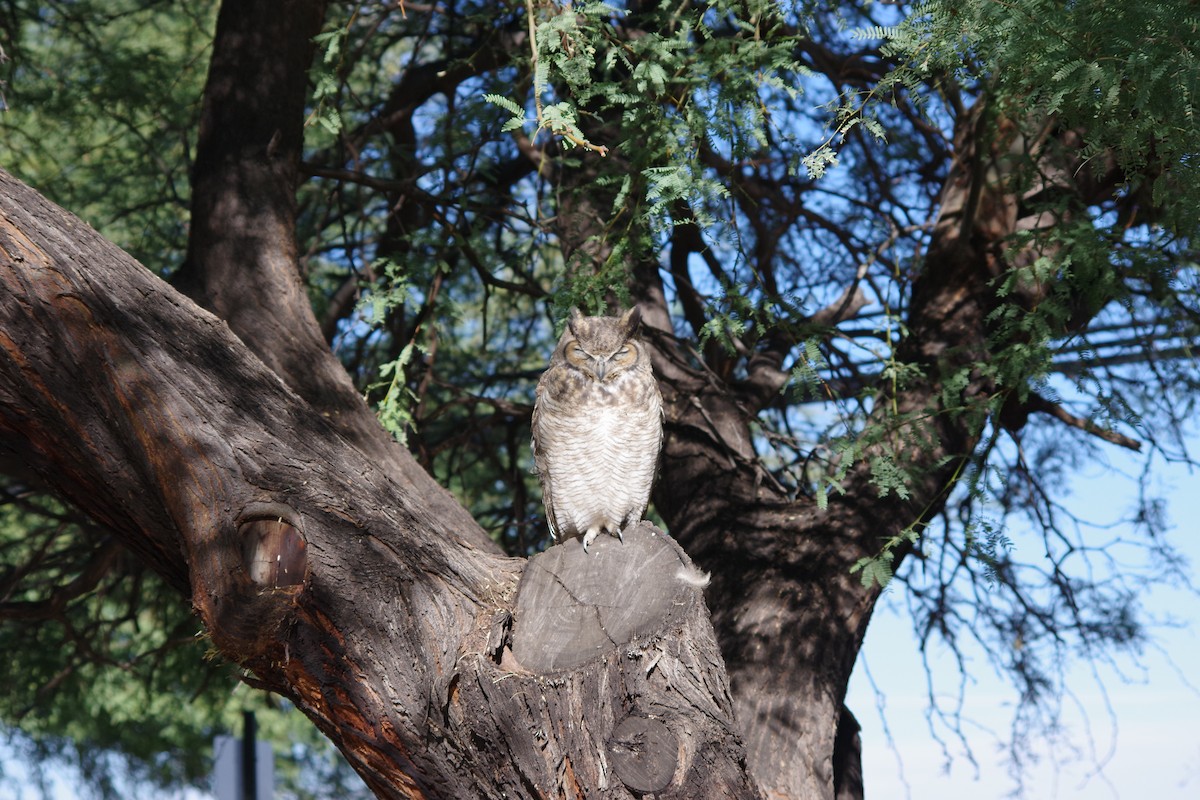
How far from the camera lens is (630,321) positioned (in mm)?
3670

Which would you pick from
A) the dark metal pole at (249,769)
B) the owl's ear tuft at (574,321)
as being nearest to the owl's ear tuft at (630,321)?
the owl's ear tuft at (574,321)

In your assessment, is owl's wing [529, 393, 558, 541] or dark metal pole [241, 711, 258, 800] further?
dark metal pole [241, 711, 258, 800]

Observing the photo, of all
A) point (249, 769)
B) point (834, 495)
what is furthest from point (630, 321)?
point (249, 769)

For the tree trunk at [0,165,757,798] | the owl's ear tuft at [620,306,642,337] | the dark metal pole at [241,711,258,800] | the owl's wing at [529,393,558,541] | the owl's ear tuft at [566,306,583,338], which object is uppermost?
the owl's ear tuft at [620,306,642,337]

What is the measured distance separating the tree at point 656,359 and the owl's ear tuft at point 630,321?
154 millimetres

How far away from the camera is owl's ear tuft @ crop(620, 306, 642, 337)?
364 cm

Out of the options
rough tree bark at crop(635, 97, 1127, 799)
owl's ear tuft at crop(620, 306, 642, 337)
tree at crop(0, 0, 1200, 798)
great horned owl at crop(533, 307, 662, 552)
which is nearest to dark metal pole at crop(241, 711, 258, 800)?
tree at crop(0, 0, 1200, 798)

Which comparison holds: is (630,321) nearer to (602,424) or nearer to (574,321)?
(574,321)

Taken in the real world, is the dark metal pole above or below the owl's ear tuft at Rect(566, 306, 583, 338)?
below

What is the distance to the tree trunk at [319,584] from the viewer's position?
255cm

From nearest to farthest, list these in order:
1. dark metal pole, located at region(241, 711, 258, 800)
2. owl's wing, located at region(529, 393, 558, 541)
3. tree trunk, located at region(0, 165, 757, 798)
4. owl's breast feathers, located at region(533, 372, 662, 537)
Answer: tree trunk, located at region(0, 165, 757, 798), owl's breast feathers, located at region(533, 372, 662, 537), owl's wing, located at region(529, 393, 558, 541), dark metal pole, located at region(241, 711, 258, 800)

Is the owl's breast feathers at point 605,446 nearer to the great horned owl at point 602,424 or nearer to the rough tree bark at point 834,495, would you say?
the great horned owl at point 602,424

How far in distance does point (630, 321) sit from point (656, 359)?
104 centimetres

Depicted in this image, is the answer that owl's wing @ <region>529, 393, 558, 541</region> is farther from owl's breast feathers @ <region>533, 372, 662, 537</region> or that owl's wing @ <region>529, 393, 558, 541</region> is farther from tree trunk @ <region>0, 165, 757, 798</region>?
tree trunk @ <region>0, 165, 757, 798</region>
